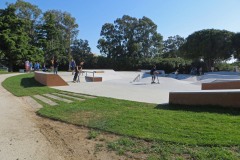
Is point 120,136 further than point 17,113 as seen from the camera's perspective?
No

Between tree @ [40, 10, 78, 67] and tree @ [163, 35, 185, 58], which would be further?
tree @ [163, 35, 185, 58]

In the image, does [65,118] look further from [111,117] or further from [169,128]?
[169,128]

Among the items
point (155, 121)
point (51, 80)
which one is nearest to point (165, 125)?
point (155, 121)

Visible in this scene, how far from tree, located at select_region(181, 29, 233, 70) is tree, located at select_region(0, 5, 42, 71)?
2629 centimetres

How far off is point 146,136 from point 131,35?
54.3 m

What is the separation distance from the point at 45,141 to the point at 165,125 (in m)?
2.82

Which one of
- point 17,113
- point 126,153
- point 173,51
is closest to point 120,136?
point 126,153

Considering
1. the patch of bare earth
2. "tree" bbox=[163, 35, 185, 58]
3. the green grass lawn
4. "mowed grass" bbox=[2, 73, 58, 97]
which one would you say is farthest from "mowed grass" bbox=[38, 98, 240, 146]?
"tree" bbox=[163, 35, 185, 58]

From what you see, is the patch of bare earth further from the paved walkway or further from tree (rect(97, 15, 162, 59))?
tree (rect(97, 15, 162, 59))

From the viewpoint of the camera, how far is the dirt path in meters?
5.52

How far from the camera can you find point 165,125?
695cm

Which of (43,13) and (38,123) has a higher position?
(43,13)

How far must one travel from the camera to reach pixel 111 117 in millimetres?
8148

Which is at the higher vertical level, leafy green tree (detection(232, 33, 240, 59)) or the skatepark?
leafy green tree (detection(232, 33, 240, 59))
